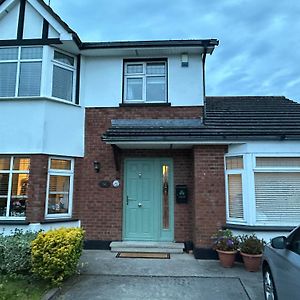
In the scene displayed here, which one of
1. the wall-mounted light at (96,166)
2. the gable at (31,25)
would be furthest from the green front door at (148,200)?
the gable at (31,25)

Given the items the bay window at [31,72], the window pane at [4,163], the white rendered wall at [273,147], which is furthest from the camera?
the bay window at [31,72]

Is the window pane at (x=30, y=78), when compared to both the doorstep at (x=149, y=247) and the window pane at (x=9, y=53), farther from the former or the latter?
the doorstep at (x=149, y=247)

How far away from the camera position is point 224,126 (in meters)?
7.77

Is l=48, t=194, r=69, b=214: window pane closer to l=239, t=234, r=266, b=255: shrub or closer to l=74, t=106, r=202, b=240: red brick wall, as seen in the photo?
l=74, t=106, r=202, b=240: red brick wall

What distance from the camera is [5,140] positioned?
25.4 feet

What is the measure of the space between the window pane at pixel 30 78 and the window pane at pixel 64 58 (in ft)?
1.79

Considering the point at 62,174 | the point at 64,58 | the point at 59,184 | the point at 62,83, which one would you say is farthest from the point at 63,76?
the point at 59,184

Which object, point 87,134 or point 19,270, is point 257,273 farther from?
point 87,134

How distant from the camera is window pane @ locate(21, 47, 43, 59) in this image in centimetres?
821

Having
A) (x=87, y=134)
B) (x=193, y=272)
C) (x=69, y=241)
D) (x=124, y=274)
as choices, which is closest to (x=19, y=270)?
(x=69, y=241)

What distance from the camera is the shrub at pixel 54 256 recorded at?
5.01m

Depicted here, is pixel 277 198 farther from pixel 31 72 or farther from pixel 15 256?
pixel 31 72

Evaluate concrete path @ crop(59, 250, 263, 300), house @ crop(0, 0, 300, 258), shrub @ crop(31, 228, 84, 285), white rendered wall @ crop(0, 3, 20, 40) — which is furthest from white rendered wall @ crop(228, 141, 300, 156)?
white rendered wall @ crop(0, 3, 20, 40)

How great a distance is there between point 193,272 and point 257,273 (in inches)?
53.8
